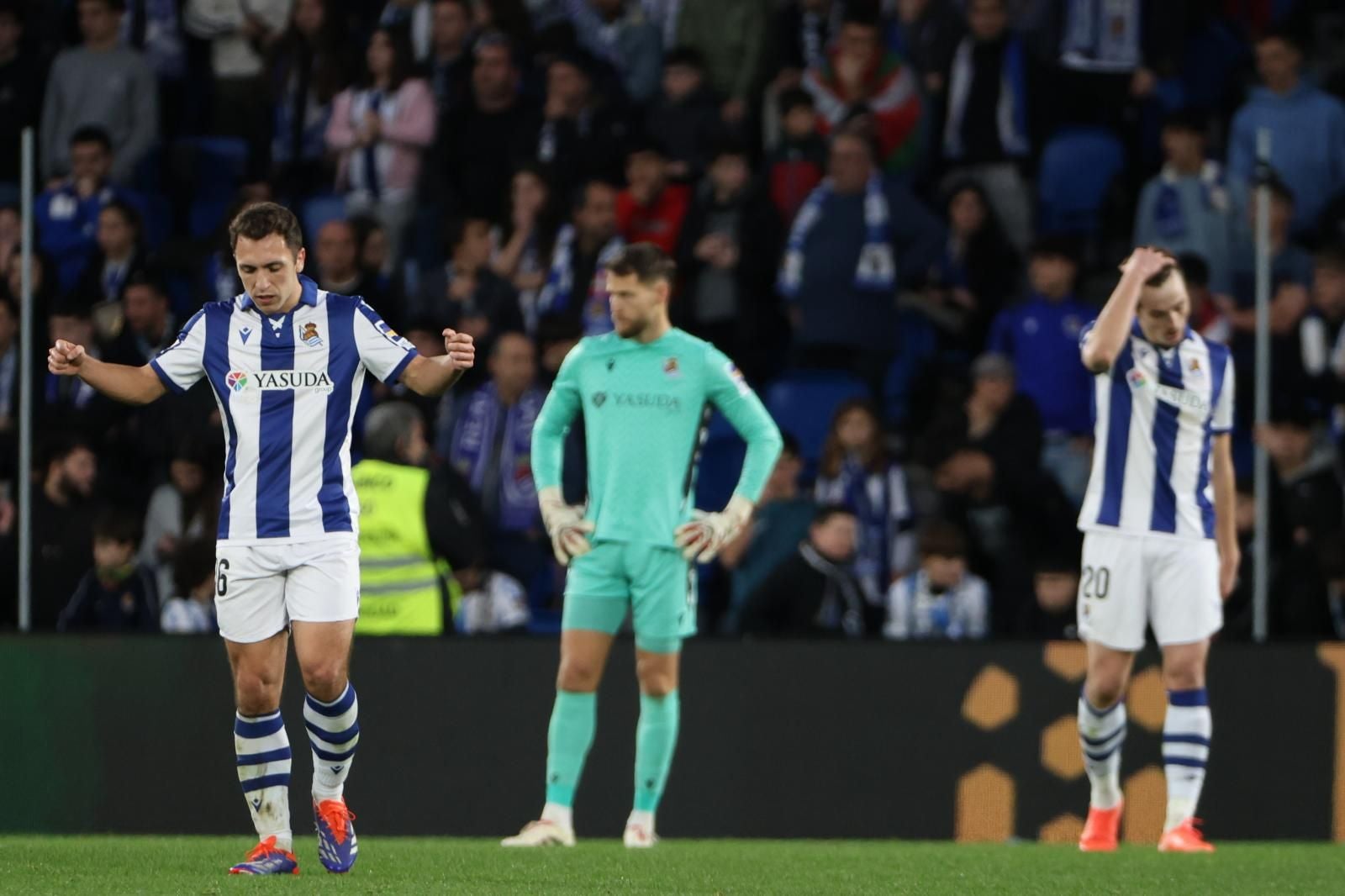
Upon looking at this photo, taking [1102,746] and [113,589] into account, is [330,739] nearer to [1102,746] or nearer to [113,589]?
[1102,746]

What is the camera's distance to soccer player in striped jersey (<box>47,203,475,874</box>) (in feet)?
23.2

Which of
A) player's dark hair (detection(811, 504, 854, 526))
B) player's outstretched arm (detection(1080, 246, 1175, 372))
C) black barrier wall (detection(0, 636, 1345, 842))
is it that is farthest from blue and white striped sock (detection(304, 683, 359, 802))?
player's dark hair (detection(811, 504, 854, 526))

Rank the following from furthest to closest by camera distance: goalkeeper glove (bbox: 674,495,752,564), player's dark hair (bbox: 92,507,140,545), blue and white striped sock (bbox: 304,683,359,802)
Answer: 1. player's dark hair (bbox: 92,507,140,545)
2. goalkeeper glove (bbox: 674,495,752,564)
3. blue and white striped sock (bbox: 304,683,359,802)

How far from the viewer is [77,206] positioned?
14.1m

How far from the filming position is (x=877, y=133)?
46.7ft

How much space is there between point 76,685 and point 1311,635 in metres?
5.50

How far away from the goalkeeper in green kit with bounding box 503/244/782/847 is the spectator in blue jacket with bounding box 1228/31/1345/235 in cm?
565

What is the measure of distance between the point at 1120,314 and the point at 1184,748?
5.44ft

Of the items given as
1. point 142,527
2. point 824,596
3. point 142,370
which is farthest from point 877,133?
point 142,370

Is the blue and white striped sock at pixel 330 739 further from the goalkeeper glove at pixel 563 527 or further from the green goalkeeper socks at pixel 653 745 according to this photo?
the green goalkeeper socks at pixel 653 745

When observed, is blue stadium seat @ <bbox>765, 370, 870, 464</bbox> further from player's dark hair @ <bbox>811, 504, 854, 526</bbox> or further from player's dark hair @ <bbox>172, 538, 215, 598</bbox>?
player's dark hair @ <bbox>172, 538, 215, 598</bbox>

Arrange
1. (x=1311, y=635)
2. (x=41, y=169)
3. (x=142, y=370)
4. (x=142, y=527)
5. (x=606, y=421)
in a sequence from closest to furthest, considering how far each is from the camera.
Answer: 1. (x=142, y=370)
2. (x=606, y=421)
3. (x=1311, y=635)
4. (x=142, y=527)
5. (x=41, y=169)

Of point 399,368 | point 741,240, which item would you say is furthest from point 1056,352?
point 399,368

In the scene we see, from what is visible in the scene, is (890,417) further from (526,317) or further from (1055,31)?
(1055,31)
